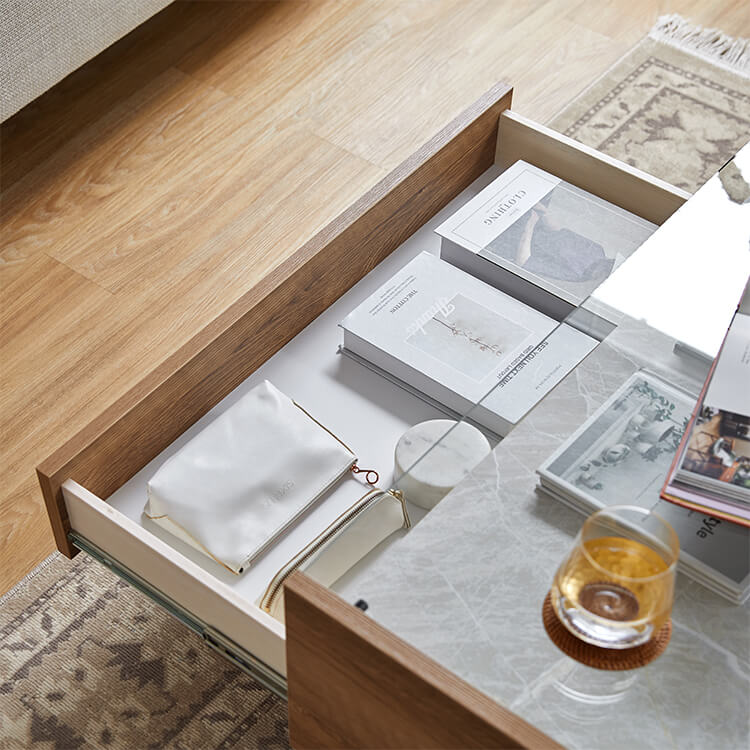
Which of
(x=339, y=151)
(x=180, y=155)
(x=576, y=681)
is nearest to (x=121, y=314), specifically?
(x=180, y=155)

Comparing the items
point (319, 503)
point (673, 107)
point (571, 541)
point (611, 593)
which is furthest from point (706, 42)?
point (611, 593)

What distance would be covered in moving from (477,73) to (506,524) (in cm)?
137

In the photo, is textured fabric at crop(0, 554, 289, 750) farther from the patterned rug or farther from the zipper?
the zipper

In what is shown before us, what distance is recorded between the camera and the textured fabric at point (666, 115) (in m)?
1.91

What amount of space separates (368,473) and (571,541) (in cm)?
32

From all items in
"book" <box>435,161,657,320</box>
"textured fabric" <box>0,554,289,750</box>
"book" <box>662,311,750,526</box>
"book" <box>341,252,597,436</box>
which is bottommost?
"textured fabric" <box>0,554,289,750</box>

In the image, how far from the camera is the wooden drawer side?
1.11m

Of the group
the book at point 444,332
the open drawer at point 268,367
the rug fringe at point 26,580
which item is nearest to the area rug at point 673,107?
the open drawer at point 268,367

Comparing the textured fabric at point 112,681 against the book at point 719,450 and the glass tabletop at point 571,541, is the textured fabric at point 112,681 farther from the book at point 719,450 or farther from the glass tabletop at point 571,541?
the book at point 719,450

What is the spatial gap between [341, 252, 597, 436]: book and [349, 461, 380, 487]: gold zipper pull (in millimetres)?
121

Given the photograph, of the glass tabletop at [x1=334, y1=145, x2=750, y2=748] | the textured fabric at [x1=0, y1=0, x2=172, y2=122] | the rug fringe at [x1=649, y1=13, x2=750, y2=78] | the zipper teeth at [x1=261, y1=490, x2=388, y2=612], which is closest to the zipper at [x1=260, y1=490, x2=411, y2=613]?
the zipper teeth at [x1=261, y1=490, x2=388, y2=612]

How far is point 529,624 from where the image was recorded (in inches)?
32.2

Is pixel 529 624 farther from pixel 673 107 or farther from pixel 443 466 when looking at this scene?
pixel 673 107

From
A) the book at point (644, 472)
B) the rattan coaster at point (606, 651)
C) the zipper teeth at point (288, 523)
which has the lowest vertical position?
the zipper teeth at point (288, 523)
